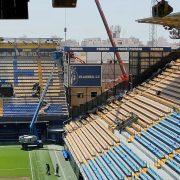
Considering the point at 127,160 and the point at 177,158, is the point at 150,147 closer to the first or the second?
the point at 127,160

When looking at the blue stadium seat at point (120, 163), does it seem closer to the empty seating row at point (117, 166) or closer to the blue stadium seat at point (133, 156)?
the empty seating row at point (117, 166)

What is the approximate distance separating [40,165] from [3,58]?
66.2 feet

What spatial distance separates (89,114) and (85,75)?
485cm

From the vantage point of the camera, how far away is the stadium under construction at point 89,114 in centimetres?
2019

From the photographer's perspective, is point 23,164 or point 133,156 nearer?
point 133,156

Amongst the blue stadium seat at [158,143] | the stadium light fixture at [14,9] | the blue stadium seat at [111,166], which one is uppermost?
the stadium light fixture at [14,9]

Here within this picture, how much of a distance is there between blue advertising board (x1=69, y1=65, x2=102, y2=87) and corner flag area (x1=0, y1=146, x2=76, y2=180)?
6400 mm

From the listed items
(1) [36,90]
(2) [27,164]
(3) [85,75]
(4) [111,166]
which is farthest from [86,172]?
(1) [36,90]

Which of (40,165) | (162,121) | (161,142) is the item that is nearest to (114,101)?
(40,165)

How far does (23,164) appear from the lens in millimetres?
28938

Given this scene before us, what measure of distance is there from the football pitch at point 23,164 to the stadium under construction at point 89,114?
2.1 inches

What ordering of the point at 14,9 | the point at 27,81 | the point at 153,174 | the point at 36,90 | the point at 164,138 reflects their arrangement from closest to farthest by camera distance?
the point at 14,9, the point at 153,174, the point at 164,138, the point at 36,90, the point at 27,81

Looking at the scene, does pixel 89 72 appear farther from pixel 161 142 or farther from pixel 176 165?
pixel 176 165

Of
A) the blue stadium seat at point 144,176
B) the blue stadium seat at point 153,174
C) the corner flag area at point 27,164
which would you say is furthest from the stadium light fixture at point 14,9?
the corner flag area at point 27,164
